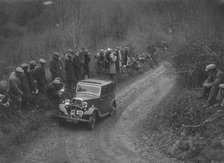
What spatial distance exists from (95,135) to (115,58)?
32.4ft

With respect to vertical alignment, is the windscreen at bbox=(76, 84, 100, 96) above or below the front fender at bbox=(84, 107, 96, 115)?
above

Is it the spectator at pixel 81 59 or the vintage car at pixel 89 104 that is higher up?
the spectator at pixel 81 59

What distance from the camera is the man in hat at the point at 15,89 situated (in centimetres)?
1534

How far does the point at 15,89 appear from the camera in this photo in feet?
50.4

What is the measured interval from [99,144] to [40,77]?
13.6 feet

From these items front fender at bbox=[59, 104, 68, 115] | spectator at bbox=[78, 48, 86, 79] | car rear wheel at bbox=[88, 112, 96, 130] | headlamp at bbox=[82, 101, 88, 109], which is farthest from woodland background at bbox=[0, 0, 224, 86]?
car rear wheel at bbox=[88, 112, 96, 130]

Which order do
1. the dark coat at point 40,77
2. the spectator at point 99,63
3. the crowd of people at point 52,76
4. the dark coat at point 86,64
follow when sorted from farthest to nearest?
the spectator at point 99,63 < the dark coat at point 86,64 < the dark coat at point 40,77 < the crowd of people at point 52,76

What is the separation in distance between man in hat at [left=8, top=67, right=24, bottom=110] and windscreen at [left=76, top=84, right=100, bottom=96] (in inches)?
132

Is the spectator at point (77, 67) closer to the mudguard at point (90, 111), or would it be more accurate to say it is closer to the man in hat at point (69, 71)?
the man in hat at point (69, 71)

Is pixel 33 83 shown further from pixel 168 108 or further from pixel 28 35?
pixel 28 35

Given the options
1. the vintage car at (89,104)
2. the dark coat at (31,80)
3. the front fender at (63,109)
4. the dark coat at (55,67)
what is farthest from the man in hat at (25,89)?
the dark coat at (55,67)

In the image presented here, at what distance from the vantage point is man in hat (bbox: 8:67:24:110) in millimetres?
15344

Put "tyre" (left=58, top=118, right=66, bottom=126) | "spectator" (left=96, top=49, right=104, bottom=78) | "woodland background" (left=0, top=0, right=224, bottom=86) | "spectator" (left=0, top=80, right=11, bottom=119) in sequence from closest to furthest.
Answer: "spectator" (left=0, top=80, right=11, bottom=119), "tyre" (left=58, top=118, right=66, bottom=126), "woodland background" (left=0, top=0, right=224, bottom=86), "spectator" (left=96, top=49, right=104, bottom=78)

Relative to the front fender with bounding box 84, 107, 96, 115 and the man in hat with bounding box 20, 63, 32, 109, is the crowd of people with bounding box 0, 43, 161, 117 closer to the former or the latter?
the man in hat with bounding box 20, 63, 32, 109
